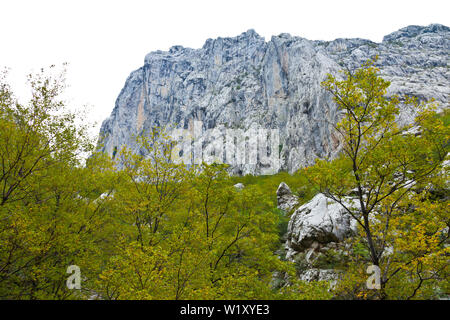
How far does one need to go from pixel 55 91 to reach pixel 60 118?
1.62 meters

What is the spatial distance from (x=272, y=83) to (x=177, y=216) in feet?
394

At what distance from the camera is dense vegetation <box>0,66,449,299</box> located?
34.9 ft

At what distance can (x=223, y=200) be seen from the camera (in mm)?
16156

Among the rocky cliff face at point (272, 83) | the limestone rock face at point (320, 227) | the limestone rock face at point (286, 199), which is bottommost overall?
the limestone rock face at point (320, 227)

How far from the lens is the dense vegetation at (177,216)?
34.9 feet

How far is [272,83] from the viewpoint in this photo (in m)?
126

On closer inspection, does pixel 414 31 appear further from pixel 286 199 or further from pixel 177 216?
pixel 177 216

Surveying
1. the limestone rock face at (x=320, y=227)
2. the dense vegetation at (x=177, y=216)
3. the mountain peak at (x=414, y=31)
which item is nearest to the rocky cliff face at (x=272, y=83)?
the mountain peak at (x=414, y=31)

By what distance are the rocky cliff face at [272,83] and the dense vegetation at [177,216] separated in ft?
161

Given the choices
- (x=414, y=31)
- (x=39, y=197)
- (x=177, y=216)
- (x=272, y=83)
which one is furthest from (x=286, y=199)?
(x=414, y=31)

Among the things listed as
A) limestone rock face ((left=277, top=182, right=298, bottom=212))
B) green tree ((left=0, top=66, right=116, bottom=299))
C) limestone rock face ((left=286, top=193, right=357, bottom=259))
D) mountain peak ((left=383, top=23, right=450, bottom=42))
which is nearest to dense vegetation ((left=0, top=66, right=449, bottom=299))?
green tree ((left=0, top=66, right=116, bottom=299))

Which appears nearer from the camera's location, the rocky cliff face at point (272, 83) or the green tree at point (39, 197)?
the green tree at point (39, 197)

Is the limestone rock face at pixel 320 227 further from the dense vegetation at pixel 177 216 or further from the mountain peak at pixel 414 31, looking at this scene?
the mountain peak at pixel 414 31

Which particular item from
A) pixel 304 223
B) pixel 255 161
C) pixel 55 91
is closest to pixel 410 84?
pixel 255 161
